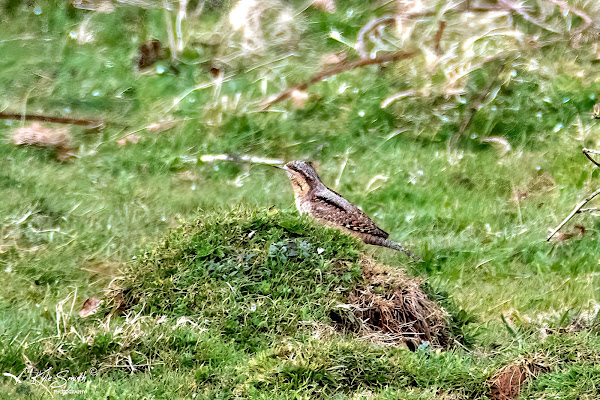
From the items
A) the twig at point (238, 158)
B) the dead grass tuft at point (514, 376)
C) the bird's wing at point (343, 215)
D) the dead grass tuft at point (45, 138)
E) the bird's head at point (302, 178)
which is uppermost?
the dead grass tuft at point (514, 376)

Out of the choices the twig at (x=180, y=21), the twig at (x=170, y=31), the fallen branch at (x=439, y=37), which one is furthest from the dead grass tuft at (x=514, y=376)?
the twig at (x=180, y=21)

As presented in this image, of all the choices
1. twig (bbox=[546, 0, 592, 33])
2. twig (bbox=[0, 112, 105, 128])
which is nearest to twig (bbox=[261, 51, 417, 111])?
twig (bbox=[546, 0, 592, 33])

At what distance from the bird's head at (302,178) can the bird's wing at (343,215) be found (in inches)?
7.4

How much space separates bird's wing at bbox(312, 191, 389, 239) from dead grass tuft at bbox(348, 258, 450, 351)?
130cm

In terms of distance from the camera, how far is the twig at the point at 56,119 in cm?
1145

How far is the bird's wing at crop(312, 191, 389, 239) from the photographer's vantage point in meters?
8.72

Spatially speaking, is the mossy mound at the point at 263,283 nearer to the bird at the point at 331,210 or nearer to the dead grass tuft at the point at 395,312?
the dead grass tuft at the point at 395,312

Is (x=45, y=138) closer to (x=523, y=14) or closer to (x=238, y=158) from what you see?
(x=238, y=158)

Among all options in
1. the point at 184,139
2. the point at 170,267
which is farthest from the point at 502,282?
the point at 184,139

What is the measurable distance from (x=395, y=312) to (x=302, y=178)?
7.54 feet

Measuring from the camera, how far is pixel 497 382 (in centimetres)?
627

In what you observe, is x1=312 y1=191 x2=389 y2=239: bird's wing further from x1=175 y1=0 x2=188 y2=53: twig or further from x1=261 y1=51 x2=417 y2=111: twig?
x1=175 y1=0 x2=188 y2=53: twig

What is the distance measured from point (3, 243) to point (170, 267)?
243cm

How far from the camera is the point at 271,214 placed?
24.7 ft
